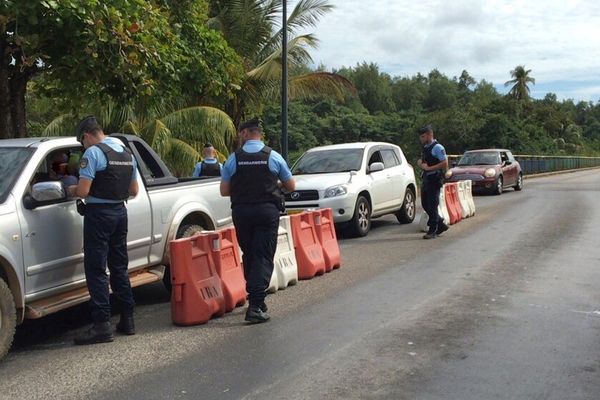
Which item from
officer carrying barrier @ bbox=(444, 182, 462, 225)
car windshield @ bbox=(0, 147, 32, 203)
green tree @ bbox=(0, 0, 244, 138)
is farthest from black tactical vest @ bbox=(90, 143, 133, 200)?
officer carrying barrier @ bbox=(444, 182, 462, 225)

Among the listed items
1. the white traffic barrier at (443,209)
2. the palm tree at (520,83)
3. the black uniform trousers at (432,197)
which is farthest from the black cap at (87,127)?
the palm tree at (520,83)

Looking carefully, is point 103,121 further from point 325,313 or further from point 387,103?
point 387,103

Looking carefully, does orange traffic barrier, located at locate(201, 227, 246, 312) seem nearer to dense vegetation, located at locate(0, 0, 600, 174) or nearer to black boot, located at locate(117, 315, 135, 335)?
black boot, located at locate(117, 315, 135, 335)

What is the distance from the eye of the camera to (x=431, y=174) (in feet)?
38.5

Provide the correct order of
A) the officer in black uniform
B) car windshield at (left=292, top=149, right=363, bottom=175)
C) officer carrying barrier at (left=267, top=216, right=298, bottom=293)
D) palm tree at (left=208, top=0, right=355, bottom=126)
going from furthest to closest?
palm tree at (left=208, top=0, right=355, bottom=126)
car windshield at (left=292, top=149, right=363, bottom=175)
the officer in black uniform
officer carrying barrier at (left=267, top=216, right=298, bottom=293)

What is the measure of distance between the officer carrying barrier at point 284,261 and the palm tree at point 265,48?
13889 millimetres

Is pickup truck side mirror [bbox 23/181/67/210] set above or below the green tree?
below

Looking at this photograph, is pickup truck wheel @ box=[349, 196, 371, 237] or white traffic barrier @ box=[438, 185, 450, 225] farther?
white traffic barrier @ box=[438, 185, 450, 225]

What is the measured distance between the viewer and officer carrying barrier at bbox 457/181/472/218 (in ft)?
48.6

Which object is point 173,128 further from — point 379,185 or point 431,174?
point 431,174

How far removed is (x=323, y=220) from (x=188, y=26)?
5241 millimetres

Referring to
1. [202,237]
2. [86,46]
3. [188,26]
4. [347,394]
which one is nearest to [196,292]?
[202,237]

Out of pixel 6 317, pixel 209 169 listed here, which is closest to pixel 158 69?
pixel 209 169

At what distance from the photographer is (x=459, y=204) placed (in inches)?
581
